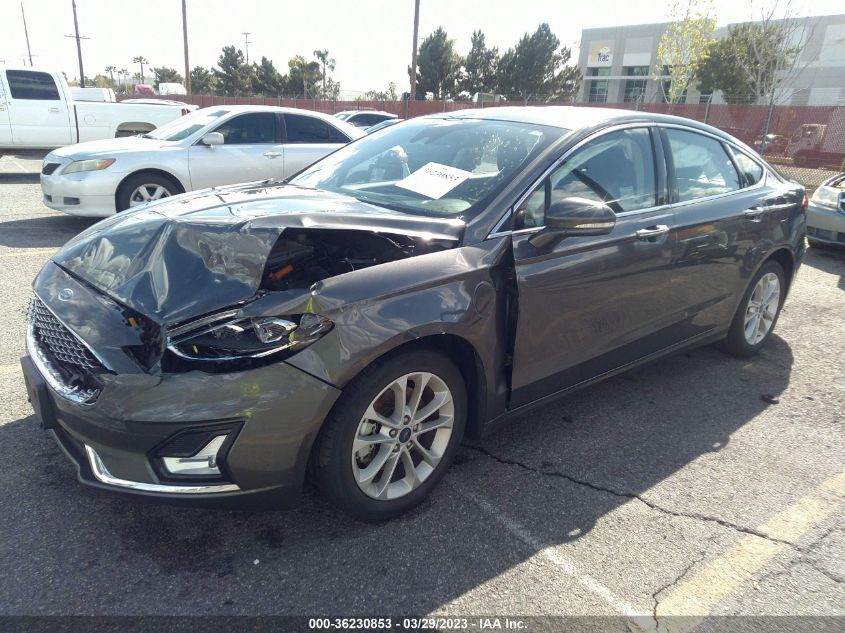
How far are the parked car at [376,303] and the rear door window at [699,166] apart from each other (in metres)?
0.02

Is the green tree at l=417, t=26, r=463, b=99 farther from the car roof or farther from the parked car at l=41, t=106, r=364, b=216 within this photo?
the car roof

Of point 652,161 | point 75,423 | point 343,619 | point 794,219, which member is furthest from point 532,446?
point 794,219

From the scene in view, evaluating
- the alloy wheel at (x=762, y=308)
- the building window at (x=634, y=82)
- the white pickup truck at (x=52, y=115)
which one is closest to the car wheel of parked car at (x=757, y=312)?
the alloy wheel at (x=762, y=308)

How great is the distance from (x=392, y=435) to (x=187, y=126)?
724 cm

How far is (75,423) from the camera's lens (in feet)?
7.41

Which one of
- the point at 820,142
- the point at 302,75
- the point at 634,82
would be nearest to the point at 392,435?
the point at 820,142

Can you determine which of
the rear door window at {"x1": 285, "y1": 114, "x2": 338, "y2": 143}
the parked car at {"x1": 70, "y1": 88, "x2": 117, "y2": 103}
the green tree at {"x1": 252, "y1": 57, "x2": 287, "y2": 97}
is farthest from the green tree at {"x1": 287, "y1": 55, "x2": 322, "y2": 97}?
the rear door window at {"x1": 285, "y1": 114, "x2": 338, "y2": 143}

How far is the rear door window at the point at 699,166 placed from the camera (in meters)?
3.78

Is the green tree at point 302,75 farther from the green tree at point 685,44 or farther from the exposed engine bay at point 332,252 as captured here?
the exposed engine bay at point 332,252

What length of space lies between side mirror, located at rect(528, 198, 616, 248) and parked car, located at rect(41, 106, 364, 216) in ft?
17.5

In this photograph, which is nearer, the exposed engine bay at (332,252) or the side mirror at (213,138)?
the exposed engine bay at (332,252)

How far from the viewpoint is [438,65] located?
5406 centimetres

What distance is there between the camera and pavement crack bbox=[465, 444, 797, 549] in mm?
2766

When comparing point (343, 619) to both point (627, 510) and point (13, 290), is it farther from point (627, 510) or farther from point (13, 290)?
point (13, 290)
